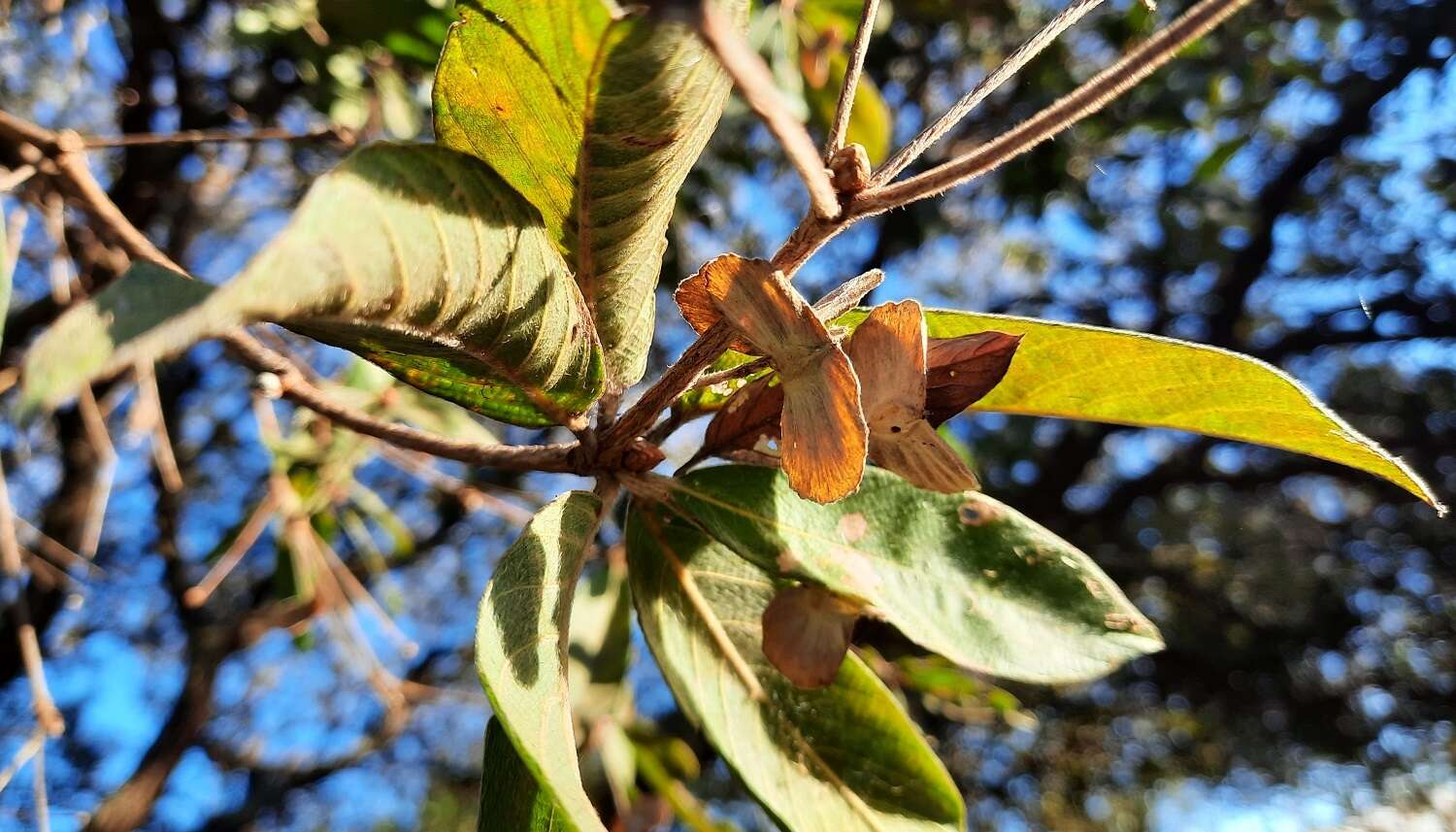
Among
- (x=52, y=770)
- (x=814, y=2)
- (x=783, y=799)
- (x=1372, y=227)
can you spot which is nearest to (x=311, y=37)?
(x=814, y=2)

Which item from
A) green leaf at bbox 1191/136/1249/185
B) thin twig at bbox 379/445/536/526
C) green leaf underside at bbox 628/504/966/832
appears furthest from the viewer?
green leaf at bbox 1191/136/1249/185

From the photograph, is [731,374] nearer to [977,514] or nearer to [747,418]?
[747,418]

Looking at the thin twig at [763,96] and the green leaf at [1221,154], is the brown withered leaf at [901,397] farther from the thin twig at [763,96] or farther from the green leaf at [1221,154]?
the green leaf at [1221,154]

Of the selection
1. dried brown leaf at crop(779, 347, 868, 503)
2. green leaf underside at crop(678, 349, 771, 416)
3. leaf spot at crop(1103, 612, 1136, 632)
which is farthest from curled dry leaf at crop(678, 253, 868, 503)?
leaf spot at crop(1103, 612, 1136, 632)

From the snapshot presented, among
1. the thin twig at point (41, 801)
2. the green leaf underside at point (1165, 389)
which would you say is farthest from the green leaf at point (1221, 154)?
the thin twig at point (41, 801)

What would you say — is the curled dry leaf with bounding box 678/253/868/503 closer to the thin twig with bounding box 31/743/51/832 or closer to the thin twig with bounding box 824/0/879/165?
the thin twig with bounding box 824/0/879/165

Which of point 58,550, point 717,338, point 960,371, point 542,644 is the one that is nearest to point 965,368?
point 960,371
